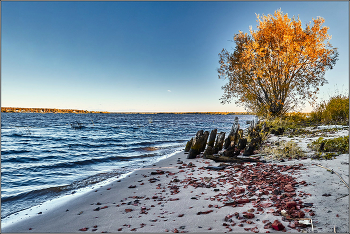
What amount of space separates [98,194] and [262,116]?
44.8 feet

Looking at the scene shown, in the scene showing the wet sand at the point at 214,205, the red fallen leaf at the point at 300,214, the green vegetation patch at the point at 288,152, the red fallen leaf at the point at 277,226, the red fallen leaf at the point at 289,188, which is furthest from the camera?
the green vegetation patch at the point at 288,152

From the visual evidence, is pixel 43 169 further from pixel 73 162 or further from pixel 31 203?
pixel 31 203

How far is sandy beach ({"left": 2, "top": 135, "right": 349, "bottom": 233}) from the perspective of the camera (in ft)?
10.9

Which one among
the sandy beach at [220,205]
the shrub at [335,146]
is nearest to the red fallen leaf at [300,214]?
the sandy beach at [220,205]

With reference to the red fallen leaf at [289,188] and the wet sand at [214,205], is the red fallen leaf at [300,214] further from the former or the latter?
the red fallen leaf at [289,188]

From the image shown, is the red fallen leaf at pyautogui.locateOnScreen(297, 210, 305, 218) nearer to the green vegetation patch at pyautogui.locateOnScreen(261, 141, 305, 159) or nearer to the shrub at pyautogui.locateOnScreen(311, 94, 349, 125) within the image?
the green vegetation patch at pyautogui.locateOnScreen(261, 141, 305, 159)

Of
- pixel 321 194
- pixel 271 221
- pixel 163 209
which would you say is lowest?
pixel 163 209

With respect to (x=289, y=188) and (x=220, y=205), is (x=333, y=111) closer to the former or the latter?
(x=289, y=188)

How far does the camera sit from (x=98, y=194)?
6148 millimetres

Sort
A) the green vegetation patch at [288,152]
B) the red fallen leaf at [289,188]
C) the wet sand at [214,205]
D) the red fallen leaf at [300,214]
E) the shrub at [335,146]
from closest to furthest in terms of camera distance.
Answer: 1. the red fallen leaf at [300,214]
2. the wet sand at [214,205]
3. the red fallen leaf at [289,188]
4. the shrub at [335,146]
5. the green vegetation patch at [288,152]

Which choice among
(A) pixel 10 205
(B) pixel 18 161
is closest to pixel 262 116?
(A) pixel 10 205

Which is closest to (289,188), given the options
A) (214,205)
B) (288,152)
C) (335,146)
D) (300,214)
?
(300,214)

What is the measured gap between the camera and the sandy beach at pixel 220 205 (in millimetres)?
3326

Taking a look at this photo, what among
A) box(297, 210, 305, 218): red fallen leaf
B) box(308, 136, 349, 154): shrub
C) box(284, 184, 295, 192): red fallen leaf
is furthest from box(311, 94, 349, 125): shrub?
box(297, 210, 305, 218): red fallen leaf
